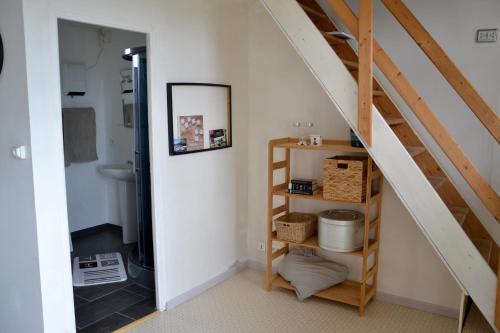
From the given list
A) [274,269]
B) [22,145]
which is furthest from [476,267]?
[22,145]

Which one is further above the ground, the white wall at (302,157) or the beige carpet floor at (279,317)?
the white wall at (302,157)

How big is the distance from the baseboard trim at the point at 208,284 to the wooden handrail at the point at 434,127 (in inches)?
89.8

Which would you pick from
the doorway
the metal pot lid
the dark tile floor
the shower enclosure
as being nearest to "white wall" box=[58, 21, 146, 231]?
the doorway

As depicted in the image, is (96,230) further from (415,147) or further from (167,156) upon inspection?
(415,147)

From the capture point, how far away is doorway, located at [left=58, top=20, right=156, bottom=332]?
146 inches

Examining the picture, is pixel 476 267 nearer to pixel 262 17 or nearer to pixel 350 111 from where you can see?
pixel 350 111

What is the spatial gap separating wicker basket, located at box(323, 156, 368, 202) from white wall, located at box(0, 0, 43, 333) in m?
2.08

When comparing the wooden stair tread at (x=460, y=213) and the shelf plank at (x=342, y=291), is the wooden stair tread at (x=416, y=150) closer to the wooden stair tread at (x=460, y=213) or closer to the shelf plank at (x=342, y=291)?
the wooden stair tread at (x=460, y=213)

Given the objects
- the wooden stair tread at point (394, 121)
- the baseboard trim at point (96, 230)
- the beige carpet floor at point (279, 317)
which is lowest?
the beige carpet floor at point (279, 317)

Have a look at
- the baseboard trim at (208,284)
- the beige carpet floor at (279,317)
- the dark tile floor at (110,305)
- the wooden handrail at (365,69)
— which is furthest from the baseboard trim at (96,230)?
the wooden handrail at (365,69)

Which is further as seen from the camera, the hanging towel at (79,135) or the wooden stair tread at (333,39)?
the hanging towel at (79,135)

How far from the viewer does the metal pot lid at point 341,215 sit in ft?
10.9

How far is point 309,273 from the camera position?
11.3ft

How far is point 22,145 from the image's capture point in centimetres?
243
